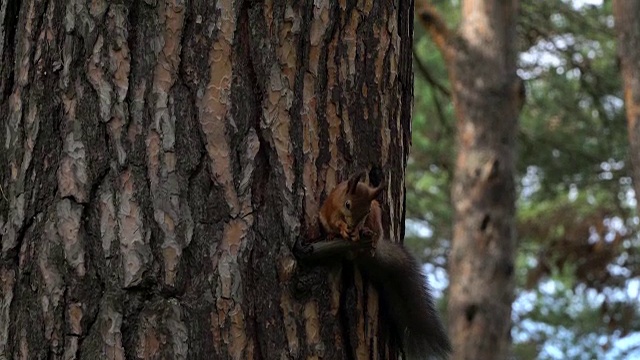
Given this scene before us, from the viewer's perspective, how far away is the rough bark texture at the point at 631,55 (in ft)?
20.2

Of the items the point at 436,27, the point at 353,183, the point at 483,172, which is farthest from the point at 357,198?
the point at 436,27

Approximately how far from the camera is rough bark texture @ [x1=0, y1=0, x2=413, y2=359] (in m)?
1.36

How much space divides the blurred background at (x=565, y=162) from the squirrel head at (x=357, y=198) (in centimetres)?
569

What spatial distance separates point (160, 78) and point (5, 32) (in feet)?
0.91

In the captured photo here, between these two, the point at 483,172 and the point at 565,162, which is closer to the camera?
the point at 483,172

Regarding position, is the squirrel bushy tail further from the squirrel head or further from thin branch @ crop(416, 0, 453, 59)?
thin branch @ crop(416, 0, 453, 59)

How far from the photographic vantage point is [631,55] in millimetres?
6191

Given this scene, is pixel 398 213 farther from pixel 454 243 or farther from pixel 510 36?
pixel 510 36

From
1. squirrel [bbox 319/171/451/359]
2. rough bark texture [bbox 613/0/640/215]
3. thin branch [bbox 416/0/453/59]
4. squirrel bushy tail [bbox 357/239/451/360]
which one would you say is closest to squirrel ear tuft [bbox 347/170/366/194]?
squirrel [bbox 319/171/451/359]

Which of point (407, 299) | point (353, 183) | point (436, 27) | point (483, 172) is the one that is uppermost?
point (436, 27)

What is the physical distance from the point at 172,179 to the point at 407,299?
1.38 feet

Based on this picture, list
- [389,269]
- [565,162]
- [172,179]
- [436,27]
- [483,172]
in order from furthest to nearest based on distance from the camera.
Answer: [565,162] → [436,27] → [483,172] → [389,269] → [172,179]

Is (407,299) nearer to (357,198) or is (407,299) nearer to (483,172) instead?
(357,198)

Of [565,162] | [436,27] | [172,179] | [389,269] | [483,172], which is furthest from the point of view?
[565,162]
